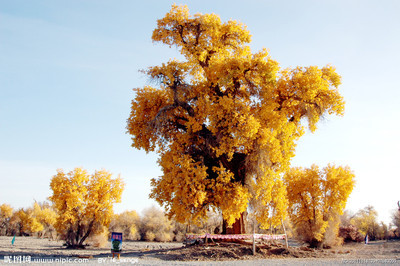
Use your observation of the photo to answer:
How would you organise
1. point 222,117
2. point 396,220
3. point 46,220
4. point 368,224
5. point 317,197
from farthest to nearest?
point 46,220, point 368,224, point 396,220, point 317,197, point 222,117

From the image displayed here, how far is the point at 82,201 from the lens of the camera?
853 inches

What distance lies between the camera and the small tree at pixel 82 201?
21175 mm

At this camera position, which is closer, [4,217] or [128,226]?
[128,226]

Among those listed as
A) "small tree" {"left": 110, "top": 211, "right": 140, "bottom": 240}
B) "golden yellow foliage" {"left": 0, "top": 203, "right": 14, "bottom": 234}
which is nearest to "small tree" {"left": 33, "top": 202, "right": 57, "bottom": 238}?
"golden yellow foliage" {"left": 0, "top": 203, "right": 14, "bottom": 234}

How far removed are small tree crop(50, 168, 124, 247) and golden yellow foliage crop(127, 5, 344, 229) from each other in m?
7.42

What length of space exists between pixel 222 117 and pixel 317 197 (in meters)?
10.5

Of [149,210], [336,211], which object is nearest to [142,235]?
[149,210]

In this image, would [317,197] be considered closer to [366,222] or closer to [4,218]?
[366,222]

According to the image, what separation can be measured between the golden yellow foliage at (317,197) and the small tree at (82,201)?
12.5m

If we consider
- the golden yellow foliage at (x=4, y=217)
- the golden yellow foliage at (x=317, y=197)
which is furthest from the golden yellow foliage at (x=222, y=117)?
the golden yellow foliage at (x=4, y=217)

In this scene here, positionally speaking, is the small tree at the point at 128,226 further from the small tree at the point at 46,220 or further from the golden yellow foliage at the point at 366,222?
the golden yellow foliage at the point at 366,222

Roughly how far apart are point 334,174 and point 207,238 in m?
10.2

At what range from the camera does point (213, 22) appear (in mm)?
16328

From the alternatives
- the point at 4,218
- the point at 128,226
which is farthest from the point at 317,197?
the point at 4,218
